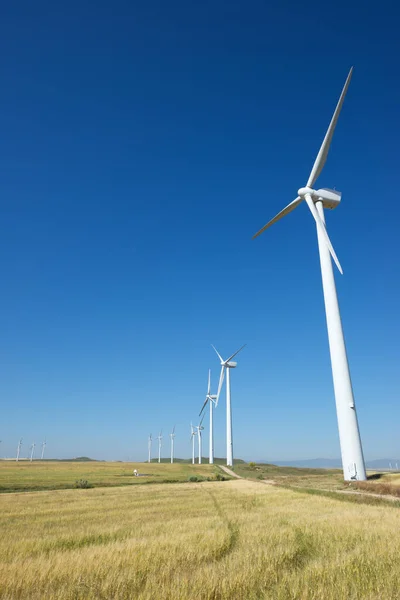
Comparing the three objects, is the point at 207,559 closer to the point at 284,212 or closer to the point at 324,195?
the point at 324,195

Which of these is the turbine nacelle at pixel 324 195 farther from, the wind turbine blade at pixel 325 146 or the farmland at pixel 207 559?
the farmland at pixel 207 559

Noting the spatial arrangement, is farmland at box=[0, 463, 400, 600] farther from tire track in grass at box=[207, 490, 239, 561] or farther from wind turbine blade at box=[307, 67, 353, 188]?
wind turbine blade at box=[307, 67, 353, 188]

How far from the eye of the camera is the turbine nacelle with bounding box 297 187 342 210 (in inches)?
2047

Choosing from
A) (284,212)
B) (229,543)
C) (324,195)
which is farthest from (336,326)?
(229,543)

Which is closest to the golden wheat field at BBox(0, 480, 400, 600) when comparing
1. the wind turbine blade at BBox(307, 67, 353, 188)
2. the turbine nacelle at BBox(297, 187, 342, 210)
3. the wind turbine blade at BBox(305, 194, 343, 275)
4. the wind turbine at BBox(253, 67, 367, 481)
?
the wind turbine at BBox(253, 67, 367, 481)

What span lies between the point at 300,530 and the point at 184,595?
8396 mm

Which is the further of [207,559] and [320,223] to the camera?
[320,223]

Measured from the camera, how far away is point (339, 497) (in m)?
27.6

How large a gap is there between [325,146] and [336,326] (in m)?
24.8

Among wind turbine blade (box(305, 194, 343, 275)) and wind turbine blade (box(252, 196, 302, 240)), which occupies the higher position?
wind turbine blade (box(252, 196, 302, 240))

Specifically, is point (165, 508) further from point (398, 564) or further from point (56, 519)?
point (398, 564)

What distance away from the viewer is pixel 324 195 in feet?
171

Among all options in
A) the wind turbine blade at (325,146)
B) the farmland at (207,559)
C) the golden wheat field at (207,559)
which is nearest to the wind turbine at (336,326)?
the wind turbine blade at (325,146)

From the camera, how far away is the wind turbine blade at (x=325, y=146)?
4619 centimetres
